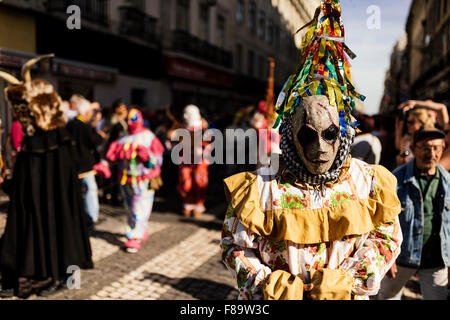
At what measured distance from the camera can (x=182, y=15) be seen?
19750mm

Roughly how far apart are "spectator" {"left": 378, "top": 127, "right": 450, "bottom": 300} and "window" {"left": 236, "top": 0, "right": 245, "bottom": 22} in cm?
2213

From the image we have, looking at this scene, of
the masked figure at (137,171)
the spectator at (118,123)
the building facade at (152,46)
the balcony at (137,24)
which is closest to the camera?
the masked figure at (137,171)

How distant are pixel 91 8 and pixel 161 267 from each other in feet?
38.7

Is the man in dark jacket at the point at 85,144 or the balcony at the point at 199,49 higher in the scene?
the balcony at the point at 199,49

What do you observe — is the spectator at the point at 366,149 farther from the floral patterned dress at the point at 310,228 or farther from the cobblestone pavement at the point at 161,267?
the floral patterned dress at the point at 310,228

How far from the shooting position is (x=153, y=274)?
4.64 metres

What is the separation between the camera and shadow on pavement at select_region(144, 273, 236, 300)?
4.13 meters

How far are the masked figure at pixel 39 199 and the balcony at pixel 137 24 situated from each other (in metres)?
12.3

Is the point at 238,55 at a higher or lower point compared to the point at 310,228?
higher

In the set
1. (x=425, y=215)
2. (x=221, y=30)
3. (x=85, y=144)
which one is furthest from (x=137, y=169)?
(x=221, y=30)

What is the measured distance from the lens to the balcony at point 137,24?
15484 millimetres

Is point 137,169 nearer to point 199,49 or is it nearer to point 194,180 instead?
point 194,180

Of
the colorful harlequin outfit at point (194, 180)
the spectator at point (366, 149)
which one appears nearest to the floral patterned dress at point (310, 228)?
the spectator at point (366, 149)

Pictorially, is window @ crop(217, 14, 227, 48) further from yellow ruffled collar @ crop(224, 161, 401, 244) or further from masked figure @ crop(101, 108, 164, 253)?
yellow ruffled collar @ crop(224, 161, 401, 244)
